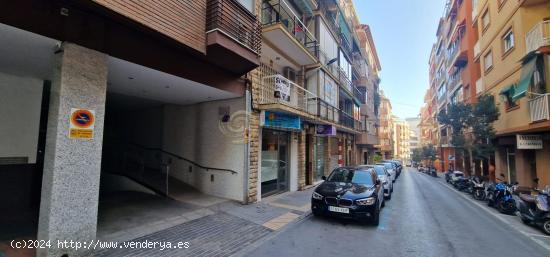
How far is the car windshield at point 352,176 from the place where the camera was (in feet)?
27.7

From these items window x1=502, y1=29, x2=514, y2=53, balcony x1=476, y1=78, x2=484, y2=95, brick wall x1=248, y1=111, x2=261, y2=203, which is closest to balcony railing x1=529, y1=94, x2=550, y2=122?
window x1=502, y1=29, x2=514, y2=53

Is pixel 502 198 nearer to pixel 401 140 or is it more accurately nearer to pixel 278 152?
pixel 278 152

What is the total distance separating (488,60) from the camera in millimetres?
18141

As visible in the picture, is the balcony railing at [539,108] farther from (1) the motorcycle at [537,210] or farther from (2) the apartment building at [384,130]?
(2) the apartment building at [384,130]

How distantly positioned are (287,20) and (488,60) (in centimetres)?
1564

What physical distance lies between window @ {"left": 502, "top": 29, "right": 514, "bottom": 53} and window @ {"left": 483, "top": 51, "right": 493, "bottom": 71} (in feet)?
8.83

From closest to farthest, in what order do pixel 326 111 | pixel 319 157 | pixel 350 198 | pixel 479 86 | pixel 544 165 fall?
pixel 350 198, pixel 544 165, pixel 326 111, pixel 319 157, pixel 479 86

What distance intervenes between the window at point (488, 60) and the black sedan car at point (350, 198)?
15891 mm

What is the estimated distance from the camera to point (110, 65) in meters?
5.66

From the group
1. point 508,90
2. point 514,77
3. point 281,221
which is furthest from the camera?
point 508,90

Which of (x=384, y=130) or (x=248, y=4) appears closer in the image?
(x=248, y=4)

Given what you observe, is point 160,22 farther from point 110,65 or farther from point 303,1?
point 303,1

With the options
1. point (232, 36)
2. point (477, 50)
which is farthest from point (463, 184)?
point (232, 36)

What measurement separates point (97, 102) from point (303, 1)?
1121 cm
